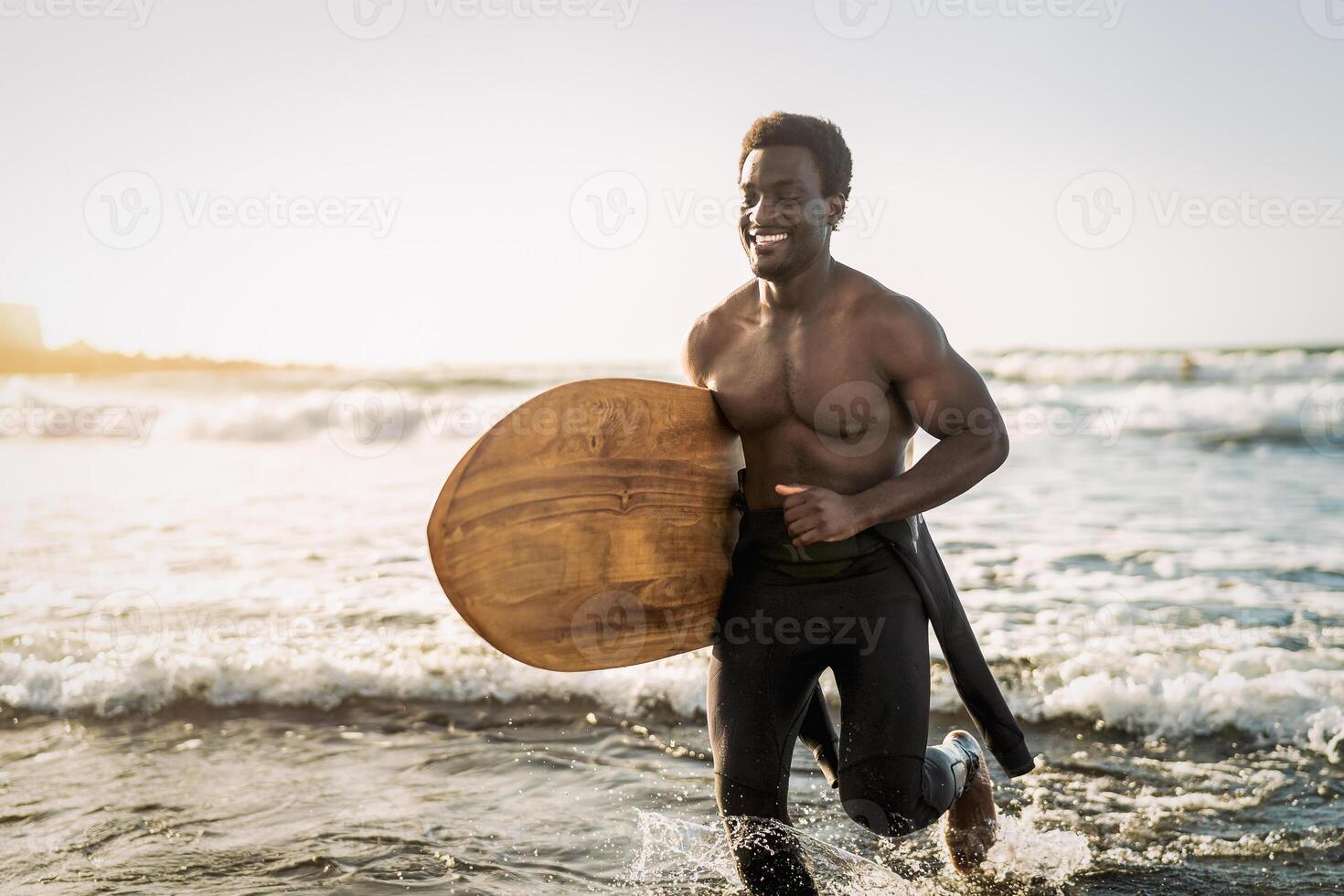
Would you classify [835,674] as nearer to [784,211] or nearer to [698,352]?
[698,352]

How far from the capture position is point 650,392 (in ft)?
10.2

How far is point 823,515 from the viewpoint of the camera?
2773mm

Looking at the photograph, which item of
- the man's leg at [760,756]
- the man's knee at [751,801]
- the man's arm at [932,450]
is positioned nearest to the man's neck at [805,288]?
the man's arm at [932,450]

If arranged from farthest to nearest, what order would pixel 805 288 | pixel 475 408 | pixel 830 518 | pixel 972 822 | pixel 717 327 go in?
pixel 475 408 → pixel 972 822 → pixel 717 327 → pixel 805 288 → pixel 830 518

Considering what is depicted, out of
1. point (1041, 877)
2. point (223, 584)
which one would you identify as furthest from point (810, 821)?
point (223, 584)

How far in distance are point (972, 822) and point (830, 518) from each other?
1310 millimetres

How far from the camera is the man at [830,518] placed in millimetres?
2801

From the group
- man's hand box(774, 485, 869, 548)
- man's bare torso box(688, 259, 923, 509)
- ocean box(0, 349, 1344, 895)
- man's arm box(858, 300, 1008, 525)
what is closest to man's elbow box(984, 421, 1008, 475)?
man's arm box(858, 300, 1008, 525)

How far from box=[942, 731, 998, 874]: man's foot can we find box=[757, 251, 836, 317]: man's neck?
136cm

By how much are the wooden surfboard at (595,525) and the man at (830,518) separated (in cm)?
14

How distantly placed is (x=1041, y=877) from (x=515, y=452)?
83.0 inches

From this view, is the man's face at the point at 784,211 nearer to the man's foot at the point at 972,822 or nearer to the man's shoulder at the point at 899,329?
the man's shoulder at the point at 899,329

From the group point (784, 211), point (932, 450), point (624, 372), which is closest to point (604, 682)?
point (932, 450)

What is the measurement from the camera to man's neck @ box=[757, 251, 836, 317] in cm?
297
